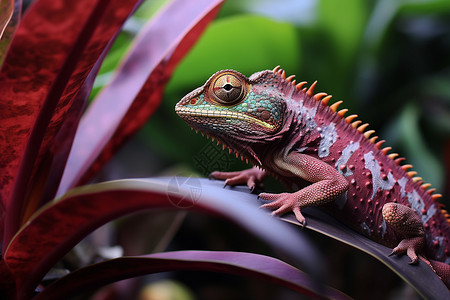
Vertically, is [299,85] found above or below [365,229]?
above

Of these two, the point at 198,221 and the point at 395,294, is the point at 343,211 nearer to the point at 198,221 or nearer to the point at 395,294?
the point at 395,294

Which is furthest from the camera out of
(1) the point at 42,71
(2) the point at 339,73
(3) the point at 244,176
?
(2) the point at 339,73

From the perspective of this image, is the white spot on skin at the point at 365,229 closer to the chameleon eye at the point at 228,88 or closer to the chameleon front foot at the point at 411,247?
the chameleon front foot at the point at 411,247

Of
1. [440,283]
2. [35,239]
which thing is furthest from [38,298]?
[440,283]

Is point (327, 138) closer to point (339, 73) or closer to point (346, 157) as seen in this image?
point (346, 157)

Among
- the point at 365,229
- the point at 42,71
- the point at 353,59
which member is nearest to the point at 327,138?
the point at 365,229

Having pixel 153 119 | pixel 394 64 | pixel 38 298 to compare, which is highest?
pixel 394 64
